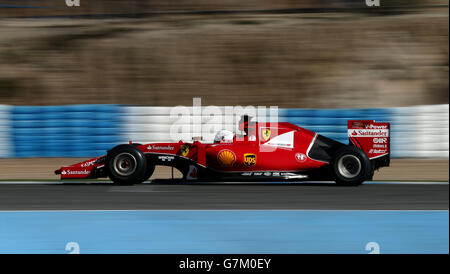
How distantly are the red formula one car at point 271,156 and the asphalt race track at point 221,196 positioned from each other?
0.67 ft

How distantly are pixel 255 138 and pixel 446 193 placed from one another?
2.72 meters

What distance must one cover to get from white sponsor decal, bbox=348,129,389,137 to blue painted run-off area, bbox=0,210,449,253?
242 centimetres

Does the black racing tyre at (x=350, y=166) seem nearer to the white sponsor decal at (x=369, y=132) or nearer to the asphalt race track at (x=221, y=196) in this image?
the asphalt race track at (x=221, y=196)

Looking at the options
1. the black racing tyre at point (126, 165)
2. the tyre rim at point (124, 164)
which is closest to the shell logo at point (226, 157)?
the black racing tyre at point (126, 165)

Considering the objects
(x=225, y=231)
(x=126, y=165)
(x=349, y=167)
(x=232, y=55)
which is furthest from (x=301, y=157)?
(x=232, y=55)

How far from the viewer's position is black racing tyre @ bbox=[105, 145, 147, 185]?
9.78 metres

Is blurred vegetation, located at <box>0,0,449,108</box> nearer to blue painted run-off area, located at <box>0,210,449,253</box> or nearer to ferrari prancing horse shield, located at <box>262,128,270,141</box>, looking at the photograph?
ferrari prancing horse shield, located at <box>262,128,270,141</box>

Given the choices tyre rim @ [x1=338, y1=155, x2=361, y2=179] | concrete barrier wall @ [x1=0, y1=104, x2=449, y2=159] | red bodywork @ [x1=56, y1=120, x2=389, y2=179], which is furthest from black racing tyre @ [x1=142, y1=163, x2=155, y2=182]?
concrete barrier wall @ [x1=0, y1=104, x2=449, y2=159]

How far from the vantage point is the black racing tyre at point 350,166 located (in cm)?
945

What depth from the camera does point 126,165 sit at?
9.88m

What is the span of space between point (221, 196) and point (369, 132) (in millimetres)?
2472

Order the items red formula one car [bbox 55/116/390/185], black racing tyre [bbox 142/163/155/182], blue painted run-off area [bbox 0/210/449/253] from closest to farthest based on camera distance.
Answer: blue painted run-off area [bbox 0/210/449/253]
red formula one car [bbox 55/116/390/185]
black racing tyre [bbox 142/163/155/182]

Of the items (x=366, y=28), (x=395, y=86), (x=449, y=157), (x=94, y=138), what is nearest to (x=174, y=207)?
(x=94, y=138)

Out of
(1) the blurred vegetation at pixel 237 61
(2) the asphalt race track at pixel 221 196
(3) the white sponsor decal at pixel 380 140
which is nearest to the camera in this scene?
(2) the asphalt race track at pixel 221 196
